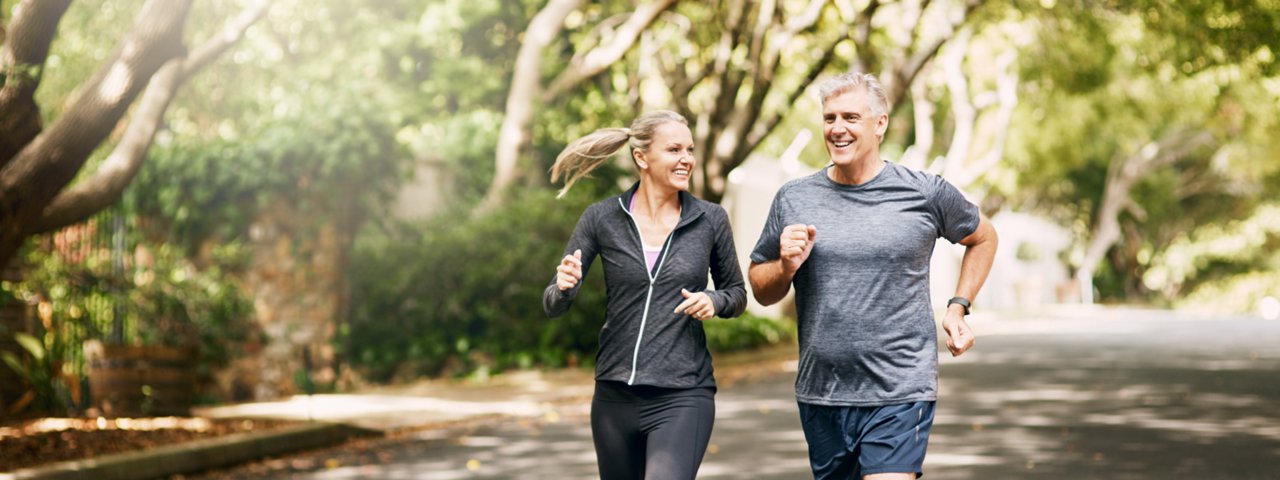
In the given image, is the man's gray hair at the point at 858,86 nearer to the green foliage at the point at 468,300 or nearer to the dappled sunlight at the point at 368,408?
the dappled sunlight at the point at 368,408

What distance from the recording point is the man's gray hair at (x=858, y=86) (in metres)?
4.86

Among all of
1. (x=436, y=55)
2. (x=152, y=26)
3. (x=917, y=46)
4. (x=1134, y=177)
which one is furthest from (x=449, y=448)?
(x=1134, y=177)

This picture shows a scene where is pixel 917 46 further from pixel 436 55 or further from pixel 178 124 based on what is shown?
pixel 178 124

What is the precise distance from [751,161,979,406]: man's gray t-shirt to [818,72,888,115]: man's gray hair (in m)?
0.23

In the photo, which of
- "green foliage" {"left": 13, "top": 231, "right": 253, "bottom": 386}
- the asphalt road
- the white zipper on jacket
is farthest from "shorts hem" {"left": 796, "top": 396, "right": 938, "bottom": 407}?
"green foliage" {"left": 13, "top": 231, "right": 253, "bottom": 386}

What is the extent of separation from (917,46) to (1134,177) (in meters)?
24.8

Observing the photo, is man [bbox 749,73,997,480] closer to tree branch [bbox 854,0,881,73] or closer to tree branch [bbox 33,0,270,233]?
tree branch [bbox 33,0,270,233]

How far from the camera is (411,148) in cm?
1842

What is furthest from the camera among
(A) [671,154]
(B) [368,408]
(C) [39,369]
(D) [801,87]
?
(D) [801,87]

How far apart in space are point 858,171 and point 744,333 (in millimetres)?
16944

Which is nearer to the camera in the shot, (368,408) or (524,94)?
(368,408)

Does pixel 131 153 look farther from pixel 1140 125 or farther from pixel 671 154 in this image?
pixel 1140 125

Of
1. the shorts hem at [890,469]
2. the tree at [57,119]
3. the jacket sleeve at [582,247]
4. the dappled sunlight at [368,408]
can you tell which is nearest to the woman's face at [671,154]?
the jacket sleeve at [582,247]

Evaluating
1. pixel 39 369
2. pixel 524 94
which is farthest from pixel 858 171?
pixel 524 94
